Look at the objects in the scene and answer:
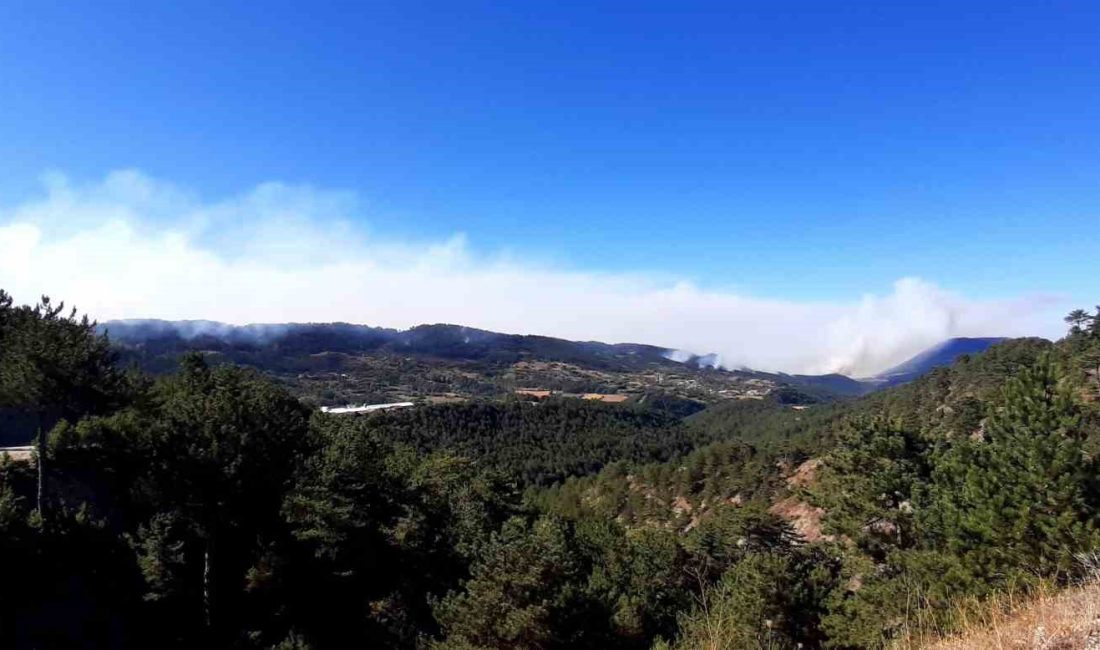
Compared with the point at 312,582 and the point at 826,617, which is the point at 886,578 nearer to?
the point at 826,617

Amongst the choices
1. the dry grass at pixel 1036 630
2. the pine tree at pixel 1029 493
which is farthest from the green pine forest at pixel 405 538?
the dry grass at pixel 1036 630

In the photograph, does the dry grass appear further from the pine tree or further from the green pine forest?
the pine tree

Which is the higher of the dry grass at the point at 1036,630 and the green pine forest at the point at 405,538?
the dry grass at the point at 1036,630

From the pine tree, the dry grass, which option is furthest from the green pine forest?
the dry grass

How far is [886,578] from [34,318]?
1250 inches

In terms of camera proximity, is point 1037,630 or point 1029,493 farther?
point 1029,493

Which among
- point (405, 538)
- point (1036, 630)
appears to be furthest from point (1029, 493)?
point (405, 538)

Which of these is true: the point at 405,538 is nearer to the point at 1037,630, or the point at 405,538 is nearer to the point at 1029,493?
the point at 1029,493

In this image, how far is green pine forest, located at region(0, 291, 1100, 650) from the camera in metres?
16.7

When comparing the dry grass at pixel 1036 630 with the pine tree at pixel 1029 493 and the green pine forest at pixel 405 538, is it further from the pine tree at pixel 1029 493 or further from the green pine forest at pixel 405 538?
the pine tree at pixel 1029 493

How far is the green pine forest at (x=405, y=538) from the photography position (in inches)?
656

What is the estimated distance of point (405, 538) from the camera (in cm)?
2894

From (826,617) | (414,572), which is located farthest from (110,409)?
(826,617)

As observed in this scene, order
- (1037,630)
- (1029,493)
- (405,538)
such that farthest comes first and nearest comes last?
(405,538), (1029,493), (1037,630)
